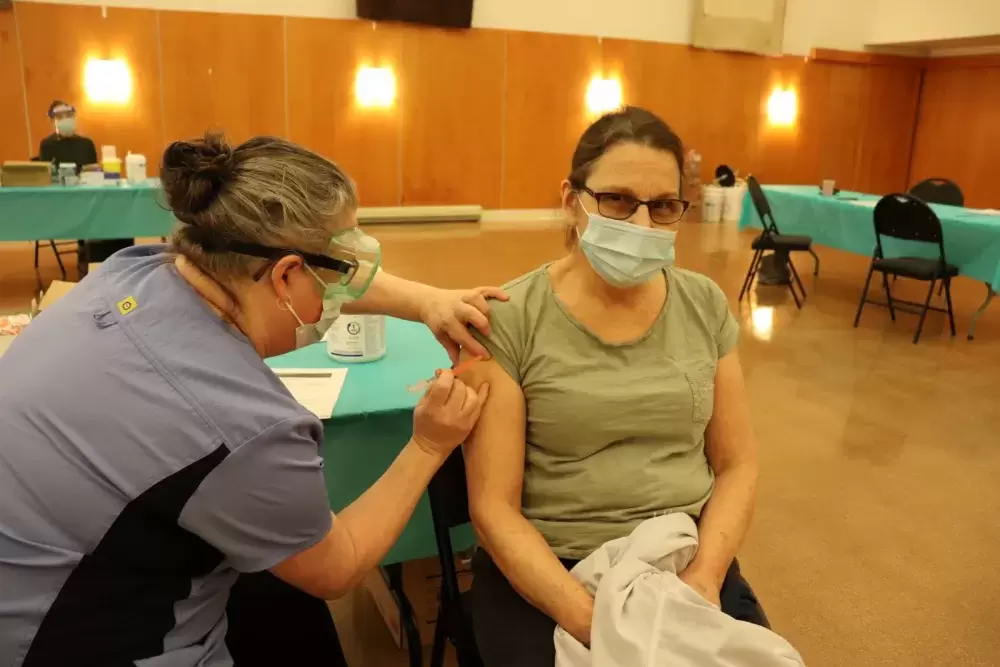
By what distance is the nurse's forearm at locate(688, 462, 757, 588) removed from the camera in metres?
1.40

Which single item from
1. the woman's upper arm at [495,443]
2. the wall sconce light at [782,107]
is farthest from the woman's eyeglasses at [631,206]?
the wall sconce light at [782,107]

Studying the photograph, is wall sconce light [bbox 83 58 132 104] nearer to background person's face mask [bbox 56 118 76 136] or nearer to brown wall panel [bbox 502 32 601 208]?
background person's face mask [bbox 56 118 76 136]

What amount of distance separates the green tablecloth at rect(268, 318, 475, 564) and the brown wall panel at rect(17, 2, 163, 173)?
25.7 ft

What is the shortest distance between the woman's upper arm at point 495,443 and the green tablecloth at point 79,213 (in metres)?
4.04

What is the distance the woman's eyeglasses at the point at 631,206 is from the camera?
4.92 feet

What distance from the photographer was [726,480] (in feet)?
5.04

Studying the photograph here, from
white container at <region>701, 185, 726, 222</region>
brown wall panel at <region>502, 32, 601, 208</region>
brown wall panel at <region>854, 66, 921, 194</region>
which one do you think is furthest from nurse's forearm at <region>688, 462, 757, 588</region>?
brown wall panel at <region>854, 66, 921, 194</region>

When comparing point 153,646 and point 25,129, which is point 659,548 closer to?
point 153,646

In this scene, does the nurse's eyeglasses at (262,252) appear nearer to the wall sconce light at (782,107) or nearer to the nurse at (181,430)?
the nurse at (181,430)

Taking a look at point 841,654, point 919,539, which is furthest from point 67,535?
point 919,539

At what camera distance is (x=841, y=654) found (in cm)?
210

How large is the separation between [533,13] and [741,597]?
9.48 m

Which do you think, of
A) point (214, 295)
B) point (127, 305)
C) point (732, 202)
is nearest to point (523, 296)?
point (214, 295)

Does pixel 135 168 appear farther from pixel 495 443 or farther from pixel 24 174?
pixel 495 443
